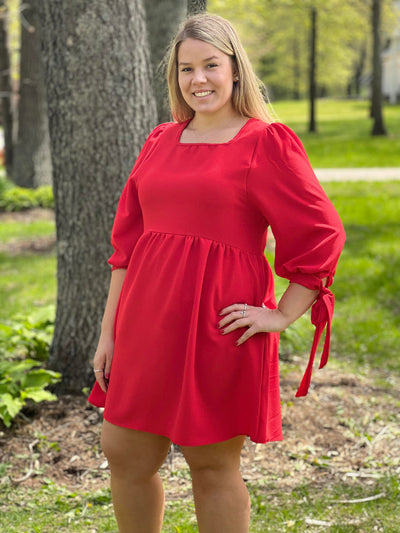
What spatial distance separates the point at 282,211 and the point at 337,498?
5.86 ft

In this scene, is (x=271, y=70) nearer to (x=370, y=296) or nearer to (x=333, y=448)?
(x=370, y=296)

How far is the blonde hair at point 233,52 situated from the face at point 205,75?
22mm

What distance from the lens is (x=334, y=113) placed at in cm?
3406

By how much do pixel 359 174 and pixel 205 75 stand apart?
485 inches

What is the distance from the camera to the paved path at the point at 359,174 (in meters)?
13.3

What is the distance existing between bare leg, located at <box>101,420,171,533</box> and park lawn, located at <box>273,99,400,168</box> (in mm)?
11298

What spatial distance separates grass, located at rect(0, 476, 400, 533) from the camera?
3053mm

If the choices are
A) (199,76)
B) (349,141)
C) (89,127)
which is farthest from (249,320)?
(349,141)

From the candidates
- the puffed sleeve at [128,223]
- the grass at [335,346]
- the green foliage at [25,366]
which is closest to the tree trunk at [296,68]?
the grass at [335,346]

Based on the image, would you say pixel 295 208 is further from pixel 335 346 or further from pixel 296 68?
pixel 296 68

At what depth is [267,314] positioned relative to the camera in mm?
2125

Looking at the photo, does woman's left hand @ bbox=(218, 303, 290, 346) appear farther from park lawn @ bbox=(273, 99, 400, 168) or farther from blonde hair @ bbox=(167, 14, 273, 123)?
park lawn @ bbox=(273, 99, 400, 168)

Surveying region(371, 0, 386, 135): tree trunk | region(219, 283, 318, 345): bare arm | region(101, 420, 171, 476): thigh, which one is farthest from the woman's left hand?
region(371, 0, 386, 135): tree trunk

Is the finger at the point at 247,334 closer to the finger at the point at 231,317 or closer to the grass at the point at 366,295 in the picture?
the finger at the point at 231,317
